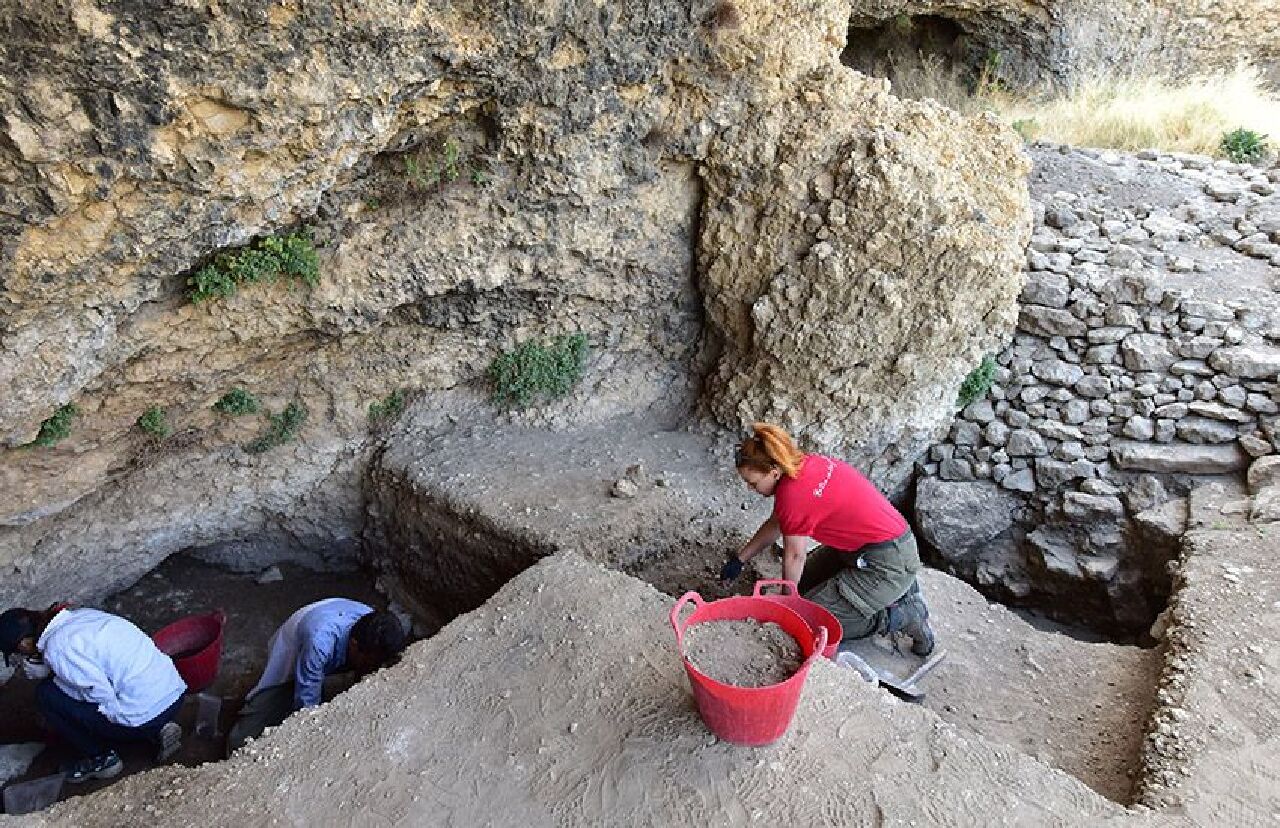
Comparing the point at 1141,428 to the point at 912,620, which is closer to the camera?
the point at 912,620

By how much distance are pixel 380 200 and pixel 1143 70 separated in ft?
27.0

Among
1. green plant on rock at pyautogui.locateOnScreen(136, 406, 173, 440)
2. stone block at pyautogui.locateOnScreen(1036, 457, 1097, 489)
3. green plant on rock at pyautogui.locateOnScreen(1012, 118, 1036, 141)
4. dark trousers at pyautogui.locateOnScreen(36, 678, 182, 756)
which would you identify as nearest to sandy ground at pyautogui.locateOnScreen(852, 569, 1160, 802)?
stone block at pyautogui.locateOnScreen(1036, 457, 1097, 489)

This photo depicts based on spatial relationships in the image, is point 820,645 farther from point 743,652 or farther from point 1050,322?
point 1050,322

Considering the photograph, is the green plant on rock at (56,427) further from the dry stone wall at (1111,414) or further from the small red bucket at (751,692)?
the dry stone wall at (1111,414)

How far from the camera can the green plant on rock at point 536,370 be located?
5703mm

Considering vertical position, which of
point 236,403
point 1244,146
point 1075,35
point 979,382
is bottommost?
point 979,382

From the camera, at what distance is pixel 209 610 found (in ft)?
18.7

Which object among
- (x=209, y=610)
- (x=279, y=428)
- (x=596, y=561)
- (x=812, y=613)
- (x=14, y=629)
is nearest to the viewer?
(x=812, y=613)

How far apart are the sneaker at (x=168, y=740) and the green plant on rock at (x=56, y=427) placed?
146 centimetres

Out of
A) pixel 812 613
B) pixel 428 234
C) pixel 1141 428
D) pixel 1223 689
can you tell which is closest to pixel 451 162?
pixel 428 234

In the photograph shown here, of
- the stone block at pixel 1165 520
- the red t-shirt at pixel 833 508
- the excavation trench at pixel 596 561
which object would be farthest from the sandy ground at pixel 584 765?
the stone block at pixel 1165 520

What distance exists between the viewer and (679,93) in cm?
493

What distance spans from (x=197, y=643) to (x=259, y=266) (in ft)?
7.58

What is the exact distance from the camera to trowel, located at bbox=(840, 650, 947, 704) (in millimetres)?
4156
